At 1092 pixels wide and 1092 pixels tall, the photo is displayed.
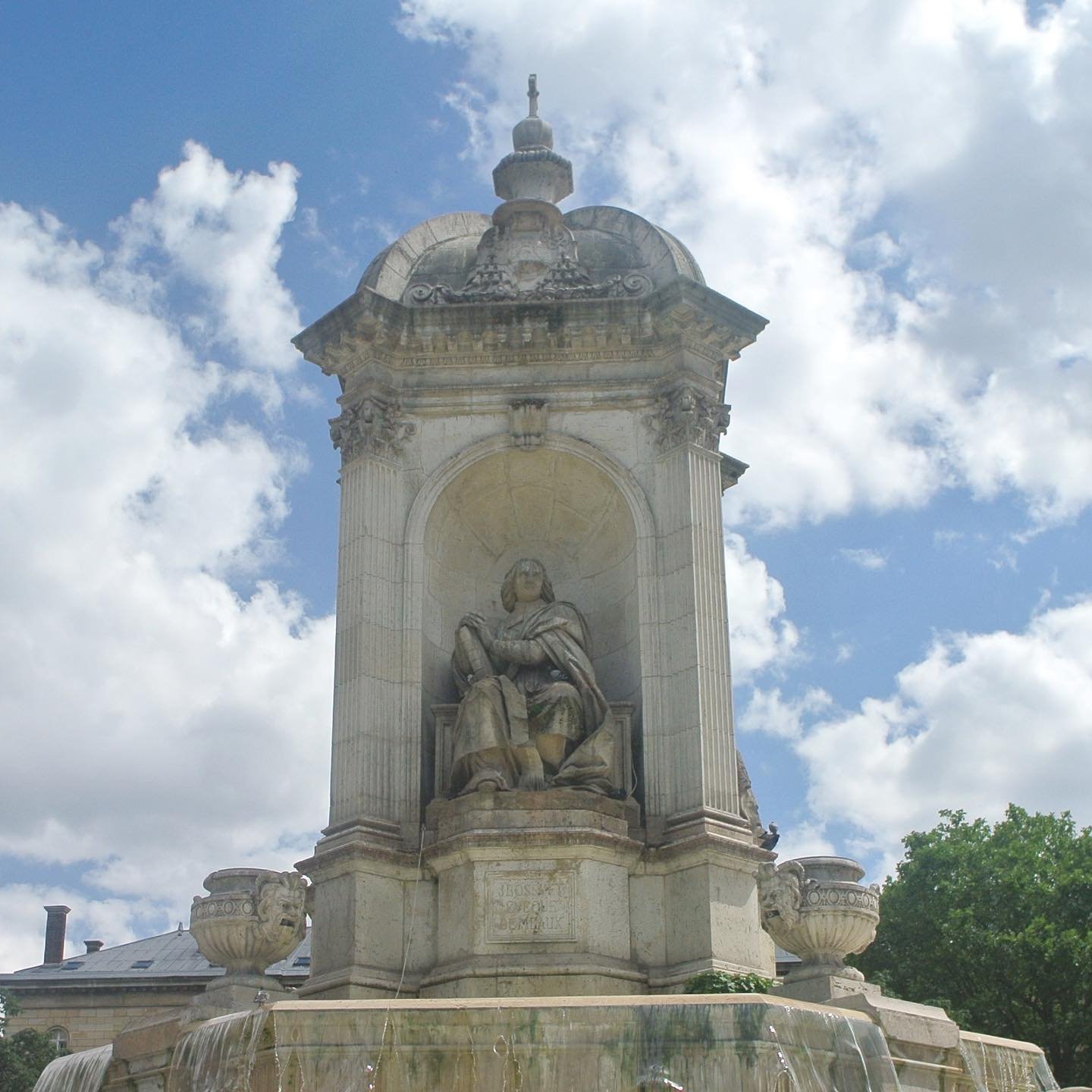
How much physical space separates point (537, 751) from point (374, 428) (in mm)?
4402

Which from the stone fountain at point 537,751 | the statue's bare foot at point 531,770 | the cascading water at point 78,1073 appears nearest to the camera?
the stone fountain at point 537,751

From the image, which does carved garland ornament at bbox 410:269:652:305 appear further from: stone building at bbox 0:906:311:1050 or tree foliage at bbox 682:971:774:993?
stone building at bbox 0:906:311:1050

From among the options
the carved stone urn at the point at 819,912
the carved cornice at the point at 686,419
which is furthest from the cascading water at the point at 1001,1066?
the carved cornice at the point at 686,419

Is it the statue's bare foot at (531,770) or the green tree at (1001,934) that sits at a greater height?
the green tree at (1001,934)

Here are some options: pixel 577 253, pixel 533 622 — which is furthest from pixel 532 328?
pixel 533 622

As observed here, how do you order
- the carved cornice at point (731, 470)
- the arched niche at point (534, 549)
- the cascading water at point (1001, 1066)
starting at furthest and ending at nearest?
the carved cornice at point (731, 470), the arched niche at point (534, 549), the cascading water at point (1001, 1066)

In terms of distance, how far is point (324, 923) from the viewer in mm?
17422

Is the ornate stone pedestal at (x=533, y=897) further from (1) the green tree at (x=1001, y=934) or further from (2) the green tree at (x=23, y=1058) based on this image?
(2) the green tree at (x=23, y=1058)

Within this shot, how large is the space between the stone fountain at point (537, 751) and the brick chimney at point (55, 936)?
60.2 metres

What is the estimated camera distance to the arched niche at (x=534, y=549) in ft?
63.9

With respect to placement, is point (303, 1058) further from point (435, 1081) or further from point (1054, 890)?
point (1054, 890)

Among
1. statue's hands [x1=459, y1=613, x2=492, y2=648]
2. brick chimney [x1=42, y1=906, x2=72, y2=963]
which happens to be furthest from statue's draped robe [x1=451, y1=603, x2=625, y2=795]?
brick chimney [x1=42, y1=906, x2=72, y2=963]

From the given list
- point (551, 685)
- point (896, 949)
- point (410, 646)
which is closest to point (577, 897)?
point (551, 685)

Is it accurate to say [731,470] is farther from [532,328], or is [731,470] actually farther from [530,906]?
[530,906]
